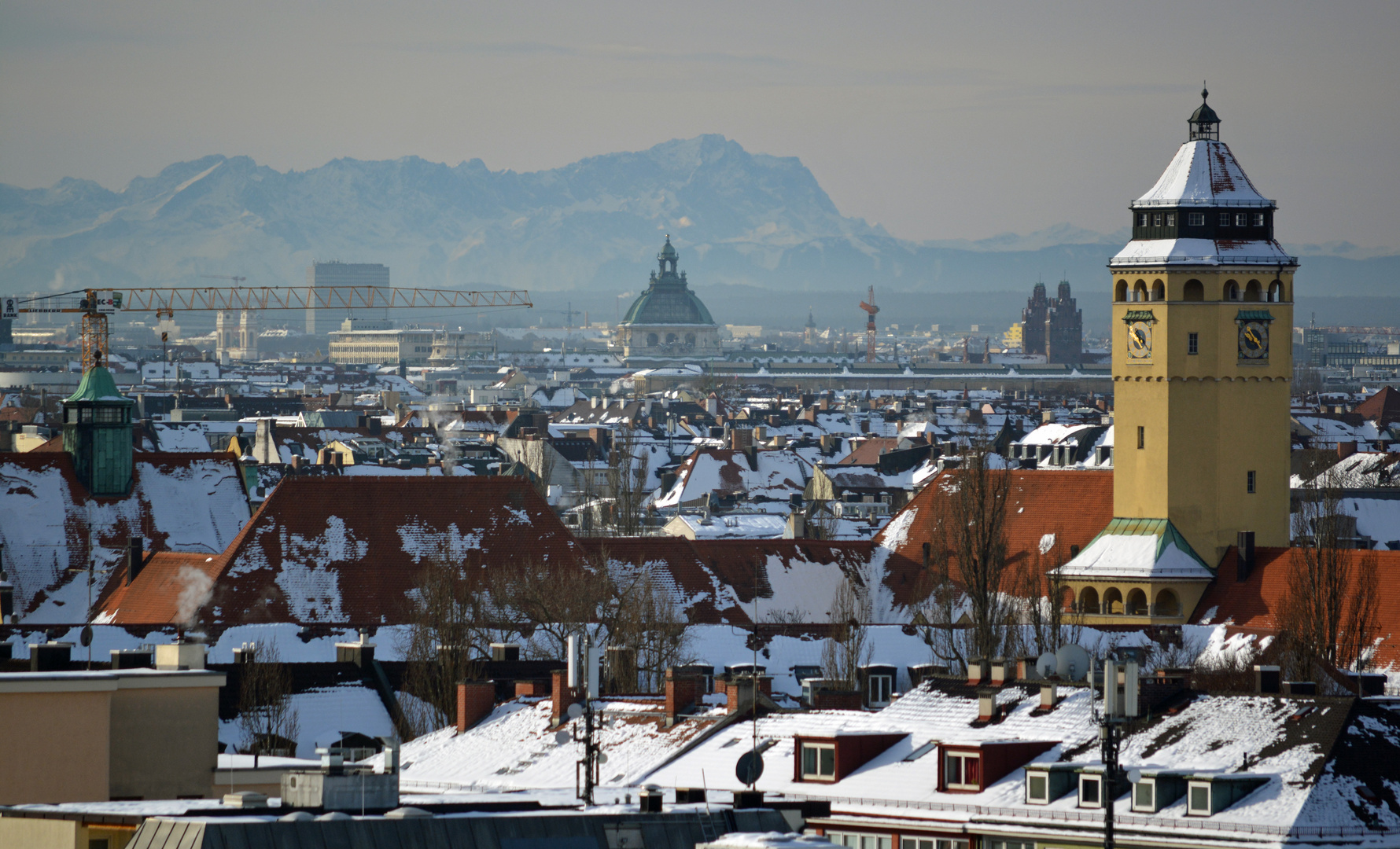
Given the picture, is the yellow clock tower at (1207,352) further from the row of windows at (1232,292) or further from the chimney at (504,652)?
the chimney at (504,652)

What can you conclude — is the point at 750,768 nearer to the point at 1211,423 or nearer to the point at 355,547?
the point at 355,547

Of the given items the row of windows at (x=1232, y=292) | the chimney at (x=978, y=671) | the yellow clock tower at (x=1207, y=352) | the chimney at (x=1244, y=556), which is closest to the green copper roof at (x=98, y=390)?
the yellow clock tower at (x=1207, y=352)

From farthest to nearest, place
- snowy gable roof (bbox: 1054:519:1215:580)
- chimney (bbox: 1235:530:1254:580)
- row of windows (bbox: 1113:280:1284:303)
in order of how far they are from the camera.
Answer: row of windows (bbox: 1113:280:1284:303), snowy gable roof (bbox: 1054:519:1215:580), chimney (bbox: 1235:530:1254:580)

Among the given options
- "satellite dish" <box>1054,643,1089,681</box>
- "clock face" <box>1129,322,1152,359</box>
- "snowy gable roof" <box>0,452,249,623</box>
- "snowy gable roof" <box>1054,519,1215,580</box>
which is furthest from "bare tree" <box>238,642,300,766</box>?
"clock face" <box>1129,322,1152,359</box>

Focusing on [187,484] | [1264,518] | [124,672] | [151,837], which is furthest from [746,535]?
[151,837]

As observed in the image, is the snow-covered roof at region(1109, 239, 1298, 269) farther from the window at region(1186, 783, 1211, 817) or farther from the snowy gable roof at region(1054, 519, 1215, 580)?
the window at region(1186, 783, 1211, 817)

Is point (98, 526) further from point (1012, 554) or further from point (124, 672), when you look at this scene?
point (124, 672)
